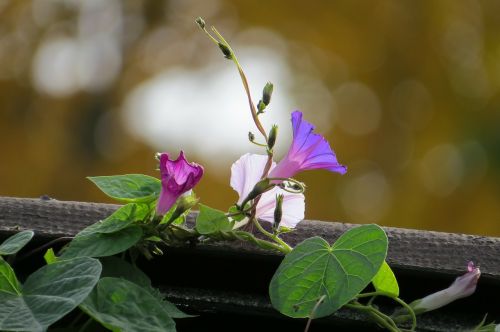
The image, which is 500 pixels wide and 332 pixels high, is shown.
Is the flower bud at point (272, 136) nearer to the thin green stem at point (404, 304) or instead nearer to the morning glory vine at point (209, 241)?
the morning glory vine at point (209, 241)

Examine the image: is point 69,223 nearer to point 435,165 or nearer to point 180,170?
point 180,170

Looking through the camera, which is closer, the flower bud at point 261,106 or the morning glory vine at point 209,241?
the morning glory vine at point 209,241

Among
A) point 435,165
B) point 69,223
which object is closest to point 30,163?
point 435,165

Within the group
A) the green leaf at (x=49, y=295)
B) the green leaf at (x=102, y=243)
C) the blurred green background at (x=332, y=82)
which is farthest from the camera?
the blurred green background at (x=332, y=82)

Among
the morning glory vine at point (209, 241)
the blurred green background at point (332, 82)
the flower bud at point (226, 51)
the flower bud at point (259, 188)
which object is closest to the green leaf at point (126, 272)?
the morning glory vine at point (209, 241)

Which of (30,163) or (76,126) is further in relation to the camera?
(76,126)

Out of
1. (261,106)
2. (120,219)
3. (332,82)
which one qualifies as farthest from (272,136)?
(332,82)

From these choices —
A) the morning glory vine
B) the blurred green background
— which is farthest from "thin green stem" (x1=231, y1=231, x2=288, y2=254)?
the blurred green background
